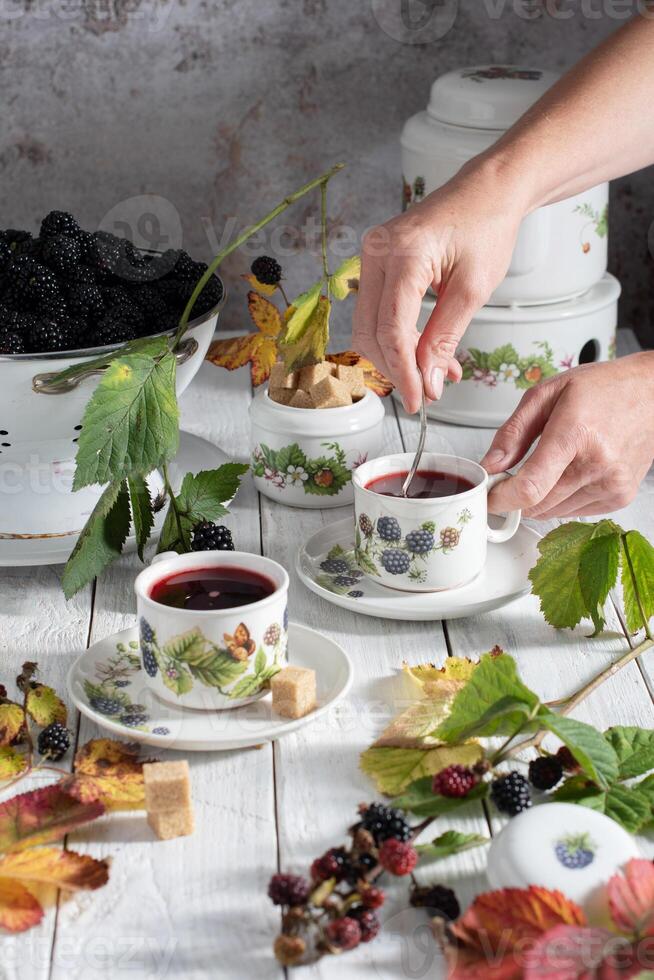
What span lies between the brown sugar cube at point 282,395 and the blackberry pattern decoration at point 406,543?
0.25 metres

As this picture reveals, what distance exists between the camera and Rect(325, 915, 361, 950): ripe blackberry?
2.08ft

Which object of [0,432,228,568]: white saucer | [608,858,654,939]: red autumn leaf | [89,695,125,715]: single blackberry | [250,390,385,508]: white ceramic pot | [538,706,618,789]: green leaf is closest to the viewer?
[608,858,654,939]: red autumn leaf

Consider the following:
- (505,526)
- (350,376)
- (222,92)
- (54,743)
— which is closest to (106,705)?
(54,743)

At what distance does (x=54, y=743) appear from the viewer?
0.80 metres

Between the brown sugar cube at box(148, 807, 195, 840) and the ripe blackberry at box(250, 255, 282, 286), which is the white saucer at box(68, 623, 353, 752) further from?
the ripe blackberry at box(250, 255, 282, 286)

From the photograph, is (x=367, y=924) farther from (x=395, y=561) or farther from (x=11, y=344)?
(x=11, y=344)

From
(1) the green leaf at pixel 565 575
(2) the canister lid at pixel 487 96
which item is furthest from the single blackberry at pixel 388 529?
(2) the canister lid at pixel 487 96

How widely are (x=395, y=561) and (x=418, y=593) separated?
0.11 feet

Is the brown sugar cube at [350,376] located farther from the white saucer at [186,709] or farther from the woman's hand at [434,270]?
the white saucer at [186,709]

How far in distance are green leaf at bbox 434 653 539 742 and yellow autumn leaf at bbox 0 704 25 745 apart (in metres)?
0.28

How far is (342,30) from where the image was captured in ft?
5.17

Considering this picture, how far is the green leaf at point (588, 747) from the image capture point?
2.34ft

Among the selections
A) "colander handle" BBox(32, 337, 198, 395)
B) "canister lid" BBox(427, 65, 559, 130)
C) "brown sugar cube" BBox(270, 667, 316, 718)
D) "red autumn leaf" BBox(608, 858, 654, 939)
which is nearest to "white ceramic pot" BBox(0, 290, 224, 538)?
"colander handle" BBox(32, 337, 198, 395)

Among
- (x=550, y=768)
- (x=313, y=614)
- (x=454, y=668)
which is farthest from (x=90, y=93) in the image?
(x=550, y=768)
